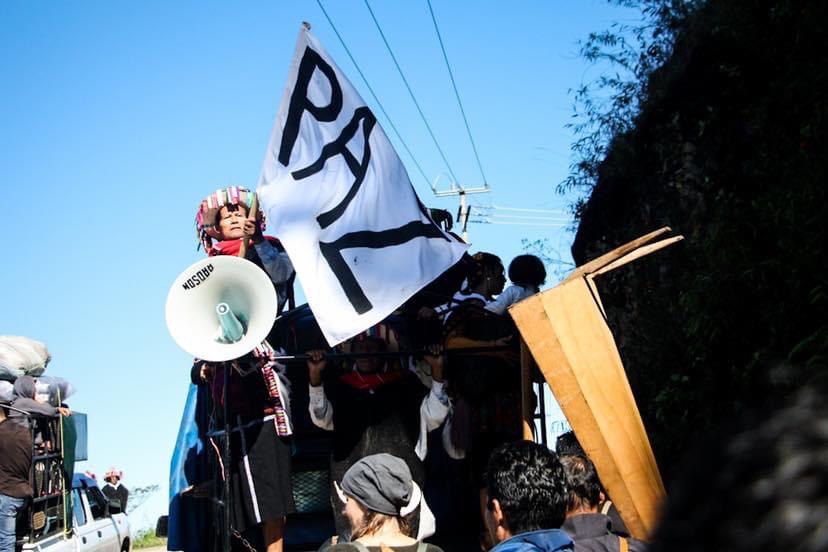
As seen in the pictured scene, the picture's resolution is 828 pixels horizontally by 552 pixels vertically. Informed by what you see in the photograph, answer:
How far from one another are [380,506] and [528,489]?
0.56m

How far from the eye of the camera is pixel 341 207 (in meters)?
5.66

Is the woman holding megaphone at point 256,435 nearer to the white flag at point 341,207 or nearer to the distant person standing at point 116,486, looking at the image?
the white flag at point 341,207

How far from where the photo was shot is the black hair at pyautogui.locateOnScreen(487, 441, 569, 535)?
308cm

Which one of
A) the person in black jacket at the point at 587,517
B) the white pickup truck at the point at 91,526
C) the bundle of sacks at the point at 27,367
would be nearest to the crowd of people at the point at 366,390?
the person in black jacket at the point at 587,517

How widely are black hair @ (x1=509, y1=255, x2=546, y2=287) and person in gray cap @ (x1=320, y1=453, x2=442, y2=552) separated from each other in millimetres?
3325

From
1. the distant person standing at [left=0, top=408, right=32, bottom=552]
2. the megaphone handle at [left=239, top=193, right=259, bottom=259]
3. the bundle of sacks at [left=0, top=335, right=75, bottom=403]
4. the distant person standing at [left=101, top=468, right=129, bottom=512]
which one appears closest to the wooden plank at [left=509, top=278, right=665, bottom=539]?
the megaphone handle at [left=239, top=193, right=259, bottom=259]

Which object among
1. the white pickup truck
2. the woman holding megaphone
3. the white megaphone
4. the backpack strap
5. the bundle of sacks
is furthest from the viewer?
the white pickup truck

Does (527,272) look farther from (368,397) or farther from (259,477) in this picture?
(259,477)

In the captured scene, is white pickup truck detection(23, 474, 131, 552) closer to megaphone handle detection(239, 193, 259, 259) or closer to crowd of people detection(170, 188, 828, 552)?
crowd of people detection(170, 188, 828, 552)

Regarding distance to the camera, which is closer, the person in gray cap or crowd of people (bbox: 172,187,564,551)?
the person in gray cap

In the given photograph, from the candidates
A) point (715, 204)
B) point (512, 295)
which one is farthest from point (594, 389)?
point (715, 204)

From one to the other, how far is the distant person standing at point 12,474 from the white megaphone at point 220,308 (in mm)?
2836

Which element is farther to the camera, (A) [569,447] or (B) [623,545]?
(A) [569,447]

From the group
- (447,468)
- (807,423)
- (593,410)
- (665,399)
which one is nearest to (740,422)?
(807,423)
